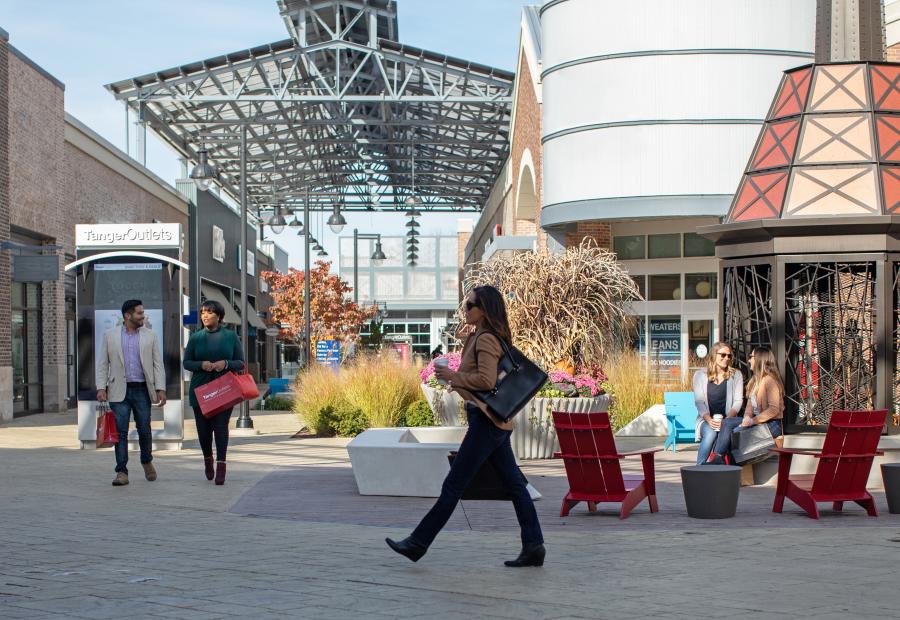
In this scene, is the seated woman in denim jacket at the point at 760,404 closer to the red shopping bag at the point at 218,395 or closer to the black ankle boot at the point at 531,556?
the red shopping bag at the point at 218,395

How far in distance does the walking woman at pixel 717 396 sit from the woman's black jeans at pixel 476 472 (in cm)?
503

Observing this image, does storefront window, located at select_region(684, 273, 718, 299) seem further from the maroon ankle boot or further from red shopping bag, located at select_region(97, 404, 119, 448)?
red shopping bag, located at select_region(97, 404, 119, 448)

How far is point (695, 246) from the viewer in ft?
88.3

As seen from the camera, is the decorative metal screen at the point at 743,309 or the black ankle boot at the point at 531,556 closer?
the black ankle boot at the point at 531,556

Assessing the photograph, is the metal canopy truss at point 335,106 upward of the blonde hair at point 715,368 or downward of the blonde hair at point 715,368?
upward

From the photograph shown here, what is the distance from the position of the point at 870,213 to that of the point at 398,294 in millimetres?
86615

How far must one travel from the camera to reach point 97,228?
17.4m

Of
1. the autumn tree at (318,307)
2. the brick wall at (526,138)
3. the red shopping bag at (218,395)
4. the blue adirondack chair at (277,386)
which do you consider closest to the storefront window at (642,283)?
the brick wall at (526,138)

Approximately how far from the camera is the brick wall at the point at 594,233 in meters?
25.4

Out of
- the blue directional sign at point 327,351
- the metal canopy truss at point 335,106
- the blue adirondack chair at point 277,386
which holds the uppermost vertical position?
the metal canopy truss at point 335,106

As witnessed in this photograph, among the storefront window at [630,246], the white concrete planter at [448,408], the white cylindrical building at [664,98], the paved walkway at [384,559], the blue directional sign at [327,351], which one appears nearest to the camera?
the paved walkway at [384,559]

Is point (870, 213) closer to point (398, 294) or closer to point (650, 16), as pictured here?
A: point (650, 16)

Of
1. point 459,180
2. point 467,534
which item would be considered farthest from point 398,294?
point 467,534

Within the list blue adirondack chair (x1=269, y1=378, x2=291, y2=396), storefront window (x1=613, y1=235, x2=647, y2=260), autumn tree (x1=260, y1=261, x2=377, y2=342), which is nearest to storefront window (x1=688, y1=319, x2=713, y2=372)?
storefront window (x1=613, y1=235, x2=647, y2=260)
